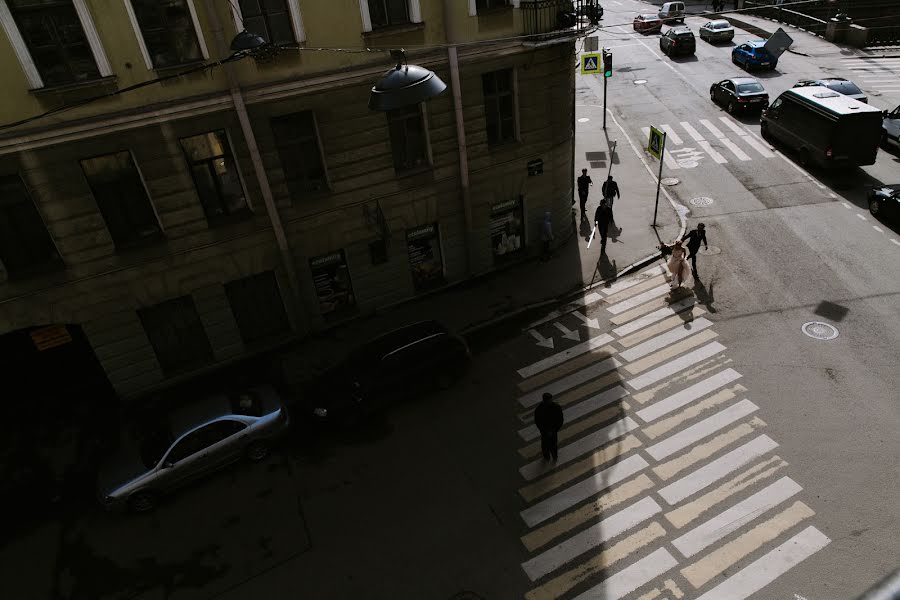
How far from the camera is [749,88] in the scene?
30.7 metres

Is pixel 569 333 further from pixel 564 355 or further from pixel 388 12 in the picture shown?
pixel 388 12

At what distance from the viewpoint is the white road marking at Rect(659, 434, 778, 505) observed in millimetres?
11820

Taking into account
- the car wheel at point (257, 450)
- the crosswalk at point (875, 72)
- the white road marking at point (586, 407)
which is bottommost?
the white road marking at point (586, 407)

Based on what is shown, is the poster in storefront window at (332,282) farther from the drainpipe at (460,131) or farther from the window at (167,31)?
the window at (167,31)

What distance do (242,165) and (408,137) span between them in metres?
4.81

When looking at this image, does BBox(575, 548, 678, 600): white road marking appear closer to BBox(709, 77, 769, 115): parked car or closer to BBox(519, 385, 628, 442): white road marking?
BBox(519, 385, 628, 442): white road marking

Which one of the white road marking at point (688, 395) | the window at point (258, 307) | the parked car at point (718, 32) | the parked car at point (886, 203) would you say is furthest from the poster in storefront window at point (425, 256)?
the parked car at point (718, 32)

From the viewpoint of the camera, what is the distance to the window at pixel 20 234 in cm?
1327

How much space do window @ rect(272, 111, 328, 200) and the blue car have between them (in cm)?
3133

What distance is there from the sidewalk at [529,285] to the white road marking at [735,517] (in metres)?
8.33

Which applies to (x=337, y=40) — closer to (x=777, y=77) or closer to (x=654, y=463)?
(x=654, y=463)

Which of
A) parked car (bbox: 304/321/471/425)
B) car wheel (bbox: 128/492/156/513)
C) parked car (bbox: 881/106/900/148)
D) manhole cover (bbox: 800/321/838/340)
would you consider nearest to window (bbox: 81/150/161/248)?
parked car (bbox: 304/321/471/425)

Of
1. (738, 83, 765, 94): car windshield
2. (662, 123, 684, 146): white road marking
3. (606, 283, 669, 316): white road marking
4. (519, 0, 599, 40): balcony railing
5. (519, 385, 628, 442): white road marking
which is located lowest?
(606, 283, 669, 316): white road marking

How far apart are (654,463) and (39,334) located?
15.0 meters
